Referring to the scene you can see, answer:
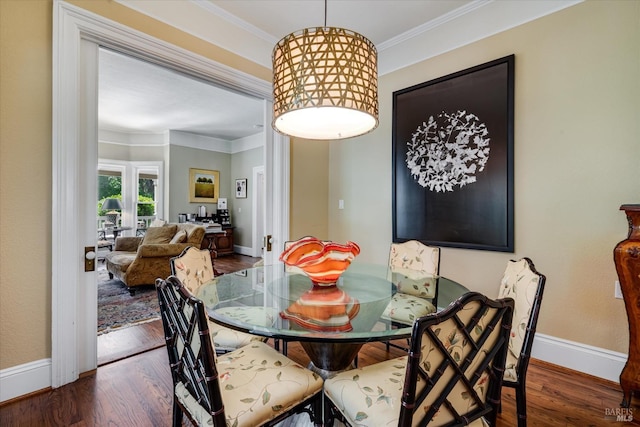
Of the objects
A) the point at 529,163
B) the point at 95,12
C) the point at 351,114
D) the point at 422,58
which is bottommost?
the point at 529,163

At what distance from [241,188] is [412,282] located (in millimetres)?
5896

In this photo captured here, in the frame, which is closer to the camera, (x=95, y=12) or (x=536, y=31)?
(x=95, y=12)

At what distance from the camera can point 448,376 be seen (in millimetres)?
863

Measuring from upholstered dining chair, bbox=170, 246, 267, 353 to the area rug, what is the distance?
1.49m

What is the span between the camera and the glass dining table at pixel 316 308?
110cm

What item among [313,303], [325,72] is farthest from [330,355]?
[325,72]

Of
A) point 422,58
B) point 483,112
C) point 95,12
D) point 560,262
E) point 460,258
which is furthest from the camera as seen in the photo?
point 422,58

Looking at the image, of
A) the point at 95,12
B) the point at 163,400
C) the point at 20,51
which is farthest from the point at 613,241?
the point at 20,51

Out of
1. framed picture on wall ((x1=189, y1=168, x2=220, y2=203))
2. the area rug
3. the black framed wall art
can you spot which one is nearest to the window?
framed picture on wall ((x1=189, y1=168, x2=220, y2=203))

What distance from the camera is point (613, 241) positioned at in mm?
1896

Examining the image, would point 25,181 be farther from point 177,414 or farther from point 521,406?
point 521,406

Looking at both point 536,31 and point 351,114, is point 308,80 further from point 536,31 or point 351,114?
point 536,31

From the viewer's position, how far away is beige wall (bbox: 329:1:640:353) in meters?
1.87

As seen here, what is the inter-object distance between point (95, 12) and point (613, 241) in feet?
11.9
